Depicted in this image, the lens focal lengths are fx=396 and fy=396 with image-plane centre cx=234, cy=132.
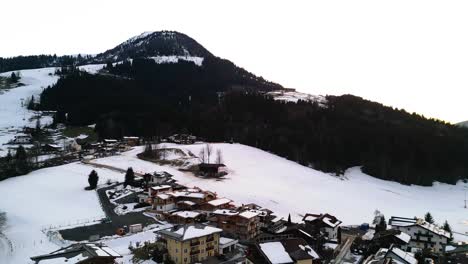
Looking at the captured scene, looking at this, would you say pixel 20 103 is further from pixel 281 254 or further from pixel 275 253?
pixel 281 254

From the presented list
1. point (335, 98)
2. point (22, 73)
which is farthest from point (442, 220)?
point (22, 73)

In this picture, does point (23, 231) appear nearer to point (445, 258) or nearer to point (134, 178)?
point (134, 178)

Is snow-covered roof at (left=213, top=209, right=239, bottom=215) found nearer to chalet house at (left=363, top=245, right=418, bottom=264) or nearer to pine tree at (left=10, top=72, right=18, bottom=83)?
chalet house at (left=363, top=245, right=418, bottom=264)

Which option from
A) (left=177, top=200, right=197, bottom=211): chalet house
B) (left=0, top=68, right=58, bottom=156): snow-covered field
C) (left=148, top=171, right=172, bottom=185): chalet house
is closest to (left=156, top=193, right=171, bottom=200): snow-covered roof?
(left=177, top=200, right=197, bottom=211): chalet house

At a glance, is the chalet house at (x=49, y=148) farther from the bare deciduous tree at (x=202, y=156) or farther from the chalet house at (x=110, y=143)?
the bare deciduous tree at (x=202, y=156)

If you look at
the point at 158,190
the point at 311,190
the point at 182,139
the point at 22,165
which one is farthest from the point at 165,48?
the point at 158,190

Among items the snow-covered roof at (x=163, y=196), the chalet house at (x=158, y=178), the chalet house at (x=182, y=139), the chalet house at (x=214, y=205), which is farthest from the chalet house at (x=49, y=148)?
the chalet house at (x=214, y=205)
